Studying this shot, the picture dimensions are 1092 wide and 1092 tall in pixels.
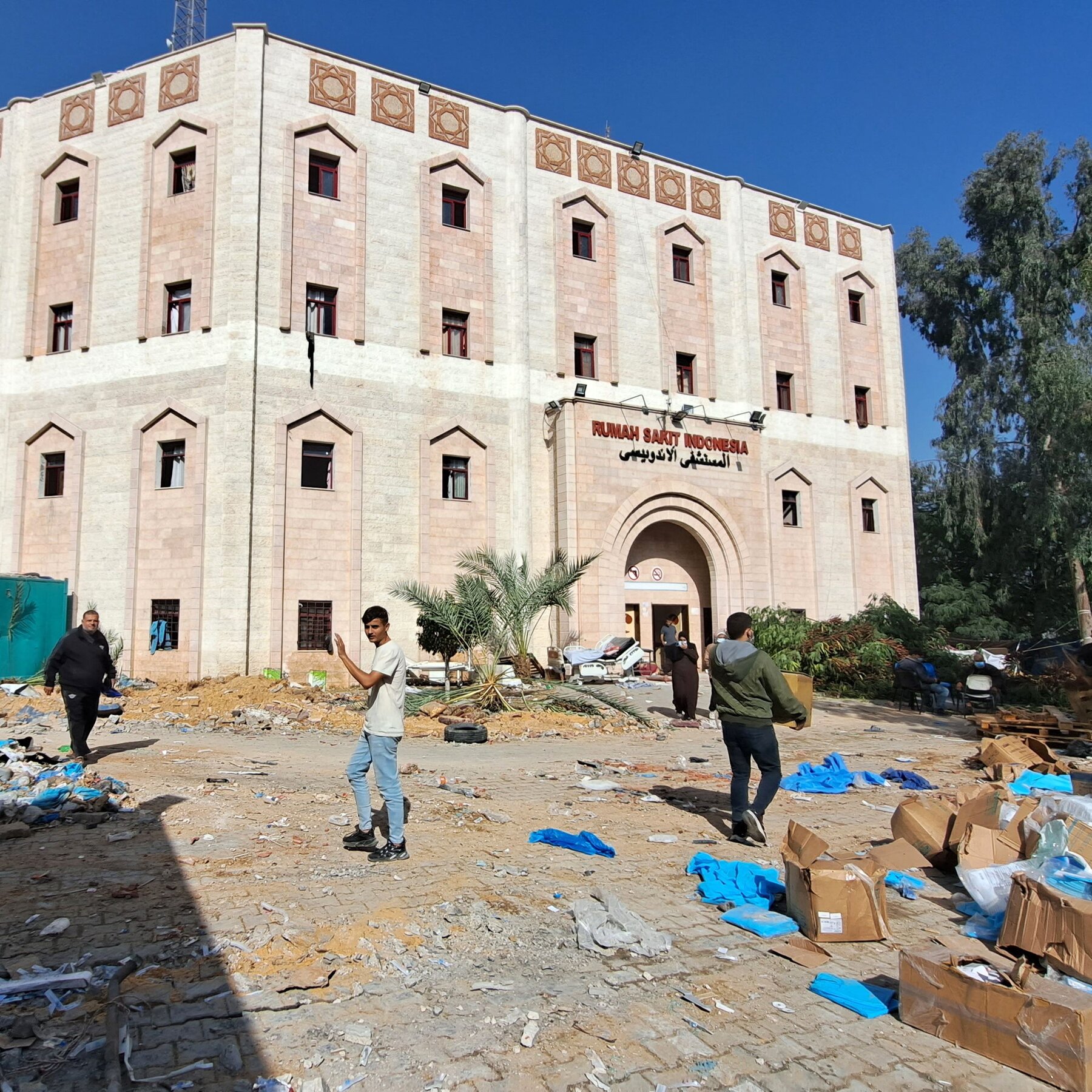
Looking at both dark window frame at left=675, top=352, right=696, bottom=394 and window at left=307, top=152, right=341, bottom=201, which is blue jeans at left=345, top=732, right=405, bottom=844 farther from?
dark window frame at left=675, top=352, right=696, bottom=394

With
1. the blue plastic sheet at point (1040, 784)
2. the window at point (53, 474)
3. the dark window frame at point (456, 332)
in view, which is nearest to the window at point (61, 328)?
the window at point (53, 474)

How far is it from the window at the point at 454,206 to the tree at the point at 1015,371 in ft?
66.9

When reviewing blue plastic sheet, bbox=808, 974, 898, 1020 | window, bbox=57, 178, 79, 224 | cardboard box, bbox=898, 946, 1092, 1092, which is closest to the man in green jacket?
blue plastic sheet, bbox=808, 974, 898, 1020

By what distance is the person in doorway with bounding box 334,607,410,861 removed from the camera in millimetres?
5945

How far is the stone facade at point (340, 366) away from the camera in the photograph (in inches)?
771

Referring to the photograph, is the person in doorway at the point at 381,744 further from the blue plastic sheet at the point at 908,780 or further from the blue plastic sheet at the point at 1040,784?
the blue plastic sheet at the point at 1040,784

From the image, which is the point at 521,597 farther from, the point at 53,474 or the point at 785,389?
the point at 785,389

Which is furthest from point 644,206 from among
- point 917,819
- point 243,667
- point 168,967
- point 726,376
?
point 168,967

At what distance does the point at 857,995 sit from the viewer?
3.84 metres

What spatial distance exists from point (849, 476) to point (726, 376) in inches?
234

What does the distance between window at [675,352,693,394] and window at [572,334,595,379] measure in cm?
292

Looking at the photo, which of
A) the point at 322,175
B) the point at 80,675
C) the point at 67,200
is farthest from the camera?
the point at 67,200

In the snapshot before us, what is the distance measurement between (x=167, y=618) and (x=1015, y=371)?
31.5 metres

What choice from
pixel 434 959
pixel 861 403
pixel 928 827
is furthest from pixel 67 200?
pixel 861 403
